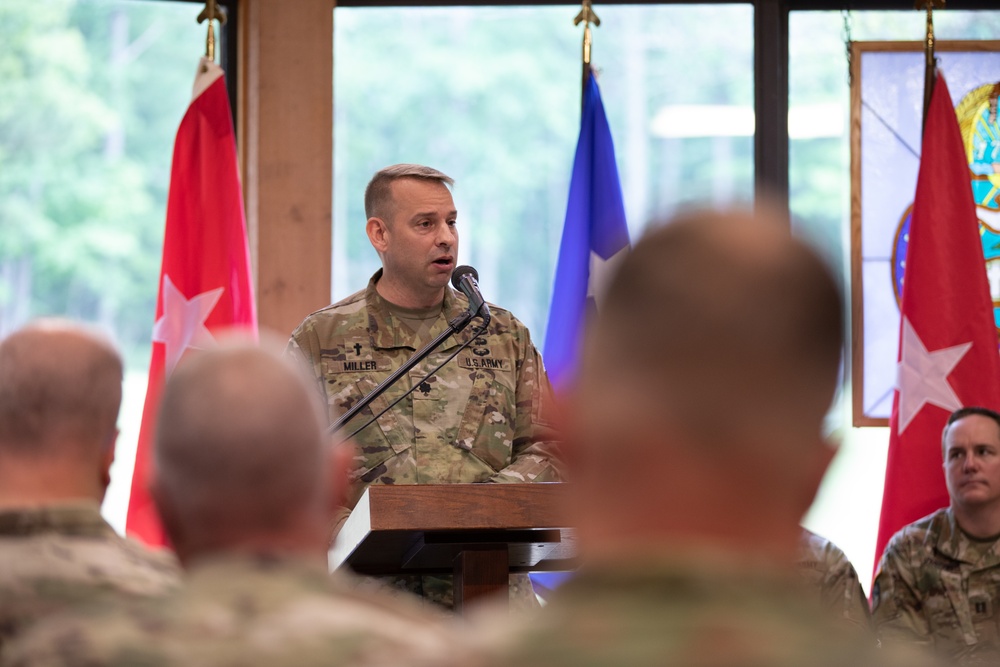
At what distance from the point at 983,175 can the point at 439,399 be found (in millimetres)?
2772

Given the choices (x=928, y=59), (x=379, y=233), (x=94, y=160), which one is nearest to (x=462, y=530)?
(x=379, y=233)

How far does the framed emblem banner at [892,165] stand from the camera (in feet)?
17.9

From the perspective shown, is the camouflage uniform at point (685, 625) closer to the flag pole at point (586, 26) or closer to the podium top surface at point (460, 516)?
the podium top surface at point (460, 516)

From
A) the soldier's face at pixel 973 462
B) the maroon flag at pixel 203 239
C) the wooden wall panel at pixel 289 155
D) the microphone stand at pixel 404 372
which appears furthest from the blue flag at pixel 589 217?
the microphone stand at pixel 404 372

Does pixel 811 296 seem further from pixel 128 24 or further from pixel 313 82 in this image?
pixel 128 24

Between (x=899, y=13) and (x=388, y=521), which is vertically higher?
(x=899, y=13)

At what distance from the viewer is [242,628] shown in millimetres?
1139

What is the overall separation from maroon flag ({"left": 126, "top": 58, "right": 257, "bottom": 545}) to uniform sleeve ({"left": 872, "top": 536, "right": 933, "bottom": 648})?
→ 231 cm

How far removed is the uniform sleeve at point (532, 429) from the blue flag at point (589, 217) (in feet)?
3.77

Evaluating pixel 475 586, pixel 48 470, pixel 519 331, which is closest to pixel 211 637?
pixel 48 470

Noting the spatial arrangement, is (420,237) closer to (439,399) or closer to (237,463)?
(439,399)

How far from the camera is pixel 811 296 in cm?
92

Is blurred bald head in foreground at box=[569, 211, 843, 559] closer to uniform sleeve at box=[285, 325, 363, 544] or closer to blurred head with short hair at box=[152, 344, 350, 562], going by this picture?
blurred head with short hair at box=[152, 344, 350, 562]

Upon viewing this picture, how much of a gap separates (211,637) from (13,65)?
4665 mm
